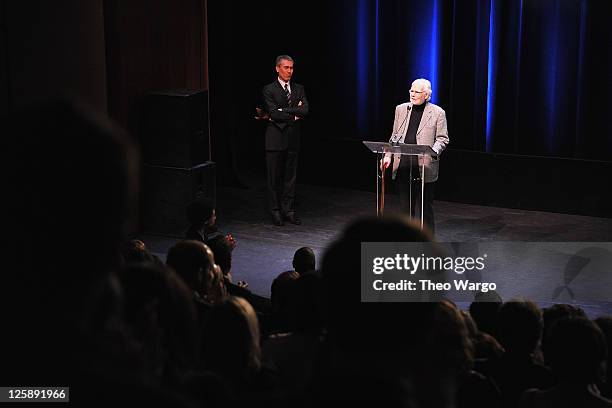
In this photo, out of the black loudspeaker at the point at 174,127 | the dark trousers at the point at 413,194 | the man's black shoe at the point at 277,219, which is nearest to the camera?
the dark trousers at the point at 413,194

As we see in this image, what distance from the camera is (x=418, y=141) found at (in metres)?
7.19

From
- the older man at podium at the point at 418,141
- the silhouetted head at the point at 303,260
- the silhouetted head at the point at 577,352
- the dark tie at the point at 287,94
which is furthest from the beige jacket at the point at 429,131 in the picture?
the silhouetted head at the point at 577,352

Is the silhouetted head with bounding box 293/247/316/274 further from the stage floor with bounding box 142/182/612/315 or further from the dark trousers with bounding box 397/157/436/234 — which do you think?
the dark trousers with bounding box 397/157/436/234

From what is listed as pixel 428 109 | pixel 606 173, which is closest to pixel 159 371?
pixel 428 109

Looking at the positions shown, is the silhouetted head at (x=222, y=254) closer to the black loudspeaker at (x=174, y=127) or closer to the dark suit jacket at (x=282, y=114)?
the black loudspeaker at (x=174, y=127)

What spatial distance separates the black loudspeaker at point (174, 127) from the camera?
7859 mm

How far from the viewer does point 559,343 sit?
105 inches

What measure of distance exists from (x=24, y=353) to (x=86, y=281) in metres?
0.09

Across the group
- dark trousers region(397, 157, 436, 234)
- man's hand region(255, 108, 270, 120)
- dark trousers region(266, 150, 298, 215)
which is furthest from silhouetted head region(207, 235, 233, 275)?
dark trousers region(266, 150, 298, 215)

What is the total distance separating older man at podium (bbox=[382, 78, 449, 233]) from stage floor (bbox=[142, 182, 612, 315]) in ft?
1.96

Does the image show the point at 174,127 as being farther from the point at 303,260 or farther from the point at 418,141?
the point at 303,260

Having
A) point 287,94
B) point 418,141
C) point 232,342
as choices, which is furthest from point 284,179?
point 232,342

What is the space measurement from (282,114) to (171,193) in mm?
1196

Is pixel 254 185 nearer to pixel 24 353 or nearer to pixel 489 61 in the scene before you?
pixel 489 61
